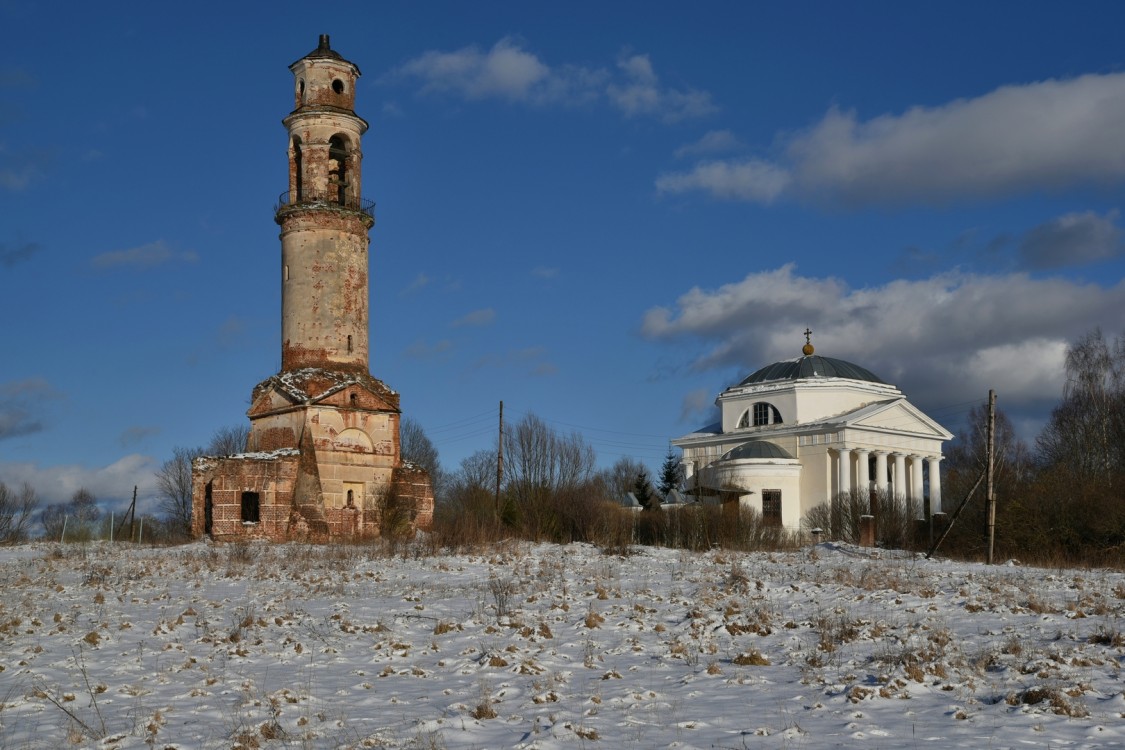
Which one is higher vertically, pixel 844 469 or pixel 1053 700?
pixel 844 469

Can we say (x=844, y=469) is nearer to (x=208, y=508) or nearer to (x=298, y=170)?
(x=298, y=170)

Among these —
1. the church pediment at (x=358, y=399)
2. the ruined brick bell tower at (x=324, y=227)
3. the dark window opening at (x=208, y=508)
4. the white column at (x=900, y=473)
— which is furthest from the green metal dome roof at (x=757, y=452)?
the dark window opening at (x=208, y=508)

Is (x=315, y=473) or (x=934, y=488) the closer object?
(x=315, y=473)

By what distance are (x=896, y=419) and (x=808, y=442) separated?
4.63 m

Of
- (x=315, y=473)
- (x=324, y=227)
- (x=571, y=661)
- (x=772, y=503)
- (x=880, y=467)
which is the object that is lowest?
(x=571, y=661)

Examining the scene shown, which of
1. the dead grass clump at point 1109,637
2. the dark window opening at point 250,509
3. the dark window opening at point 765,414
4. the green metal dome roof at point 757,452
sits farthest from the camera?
the dark window opening at point 765,414

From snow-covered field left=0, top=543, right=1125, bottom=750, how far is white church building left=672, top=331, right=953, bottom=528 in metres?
26.4

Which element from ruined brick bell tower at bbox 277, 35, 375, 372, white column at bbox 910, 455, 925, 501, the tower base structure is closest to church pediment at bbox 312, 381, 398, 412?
the tower base structure

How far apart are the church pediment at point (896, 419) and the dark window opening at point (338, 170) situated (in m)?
22.6

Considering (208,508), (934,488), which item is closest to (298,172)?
(208,508)

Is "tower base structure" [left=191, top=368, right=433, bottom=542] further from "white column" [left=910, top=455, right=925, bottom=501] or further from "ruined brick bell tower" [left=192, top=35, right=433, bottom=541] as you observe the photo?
"white column" [left=910, top=455, right=925, bottom=501]

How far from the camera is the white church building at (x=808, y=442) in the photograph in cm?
4603

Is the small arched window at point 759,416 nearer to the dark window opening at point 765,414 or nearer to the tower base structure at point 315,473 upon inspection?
the dark window opening at point 765,414

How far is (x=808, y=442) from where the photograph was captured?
4741cm
